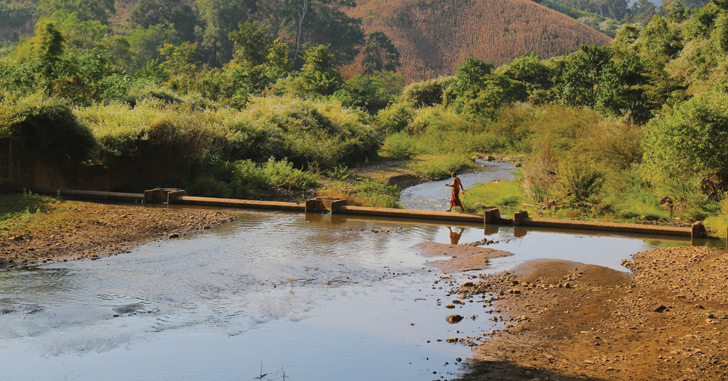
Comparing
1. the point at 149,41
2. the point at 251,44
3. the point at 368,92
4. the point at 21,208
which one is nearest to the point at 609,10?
the point at 251,44

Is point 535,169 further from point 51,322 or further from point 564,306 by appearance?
point 51,322

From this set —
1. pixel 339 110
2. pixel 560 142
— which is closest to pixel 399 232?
pixel 560 142

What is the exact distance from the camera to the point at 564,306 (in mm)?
7359

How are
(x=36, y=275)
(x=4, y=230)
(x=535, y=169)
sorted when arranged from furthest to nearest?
→ (x=535, y=169), (x=4, y=230), (x=36, y=275)

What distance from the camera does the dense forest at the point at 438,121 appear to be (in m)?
14.5

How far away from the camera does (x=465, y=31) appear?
73.1 metres

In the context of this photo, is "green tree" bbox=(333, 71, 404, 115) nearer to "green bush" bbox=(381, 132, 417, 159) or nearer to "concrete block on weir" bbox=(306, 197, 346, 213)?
"green bush" bbox=(381, 132, 417, 159)

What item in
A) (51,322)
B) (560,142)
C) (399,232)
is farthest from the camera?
(560,142)

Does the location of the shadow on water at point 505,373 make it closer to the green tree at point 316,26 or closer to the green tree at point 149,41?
the green tree at point 149,41

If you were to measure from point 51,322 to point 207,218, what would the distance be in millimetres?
6437

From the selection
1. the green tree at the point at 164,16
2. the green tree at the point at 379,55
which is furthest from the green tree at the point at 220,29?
the green tree at the point at 379,55

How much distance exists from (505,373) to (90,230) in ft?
27.1

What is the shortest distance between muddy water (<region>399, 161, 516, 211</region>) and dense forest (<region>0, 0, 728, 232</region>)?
3.15ft

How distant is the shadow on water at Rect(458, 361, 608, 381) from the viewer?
5285mm
